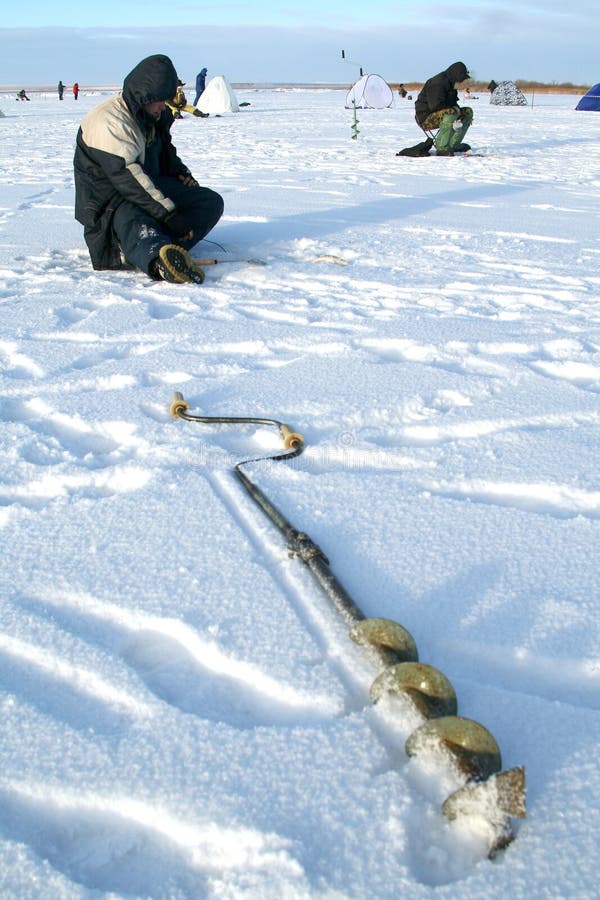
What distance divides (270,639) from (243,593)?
17cm

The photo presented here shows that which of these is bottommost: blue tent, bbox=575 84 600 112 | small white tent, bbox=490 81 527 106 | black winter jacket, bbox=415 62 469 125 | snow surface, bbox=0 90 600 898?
snow surface, bbox=0 90 600 898

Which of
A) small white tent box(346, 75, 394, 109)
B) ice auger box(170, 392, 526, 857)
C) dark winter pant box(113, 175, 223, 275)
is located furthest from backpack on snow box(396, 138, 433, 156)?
small white tent box(346, 75, 394, 109)

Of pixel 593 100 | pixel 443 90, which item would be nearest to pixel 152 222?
pixel 443 90

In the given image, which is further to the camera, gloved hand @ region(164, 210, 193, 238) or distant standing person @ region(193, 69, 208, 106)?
distant standing person @ region(193, 69, 208, 106)

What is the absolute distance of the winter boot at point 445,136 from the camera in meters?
10.2

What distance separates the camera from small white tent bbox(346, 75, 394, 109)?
2155 centimetres

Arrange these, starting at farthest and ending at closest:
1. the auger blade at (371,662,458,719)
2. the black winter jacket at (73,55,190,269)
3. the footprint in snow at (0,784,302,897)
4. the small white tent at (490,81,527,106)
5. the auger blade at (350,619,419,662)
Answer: the small white tent at (490,81,527,106), the black winter jacket at (73,55,190,269), the auger blade at (350,619,419,662), the auger blade at (371,662,458,719), the footprint in snow at (0,784,302,897)

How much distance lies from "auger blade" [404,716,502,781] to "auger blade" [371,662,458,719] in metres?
0.08

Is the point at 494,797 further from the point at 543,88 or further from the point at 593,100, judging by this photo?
the point at 543,88

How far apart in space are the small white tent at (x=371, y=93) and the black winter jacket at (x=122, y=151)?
771 inches

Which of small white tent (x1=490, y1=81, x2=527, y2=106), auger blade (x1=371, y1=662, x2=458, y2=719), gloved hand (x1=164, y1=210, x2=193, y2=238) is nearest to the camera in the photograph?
auger blade (x1=371, y1=662, x2=458, y2=719)

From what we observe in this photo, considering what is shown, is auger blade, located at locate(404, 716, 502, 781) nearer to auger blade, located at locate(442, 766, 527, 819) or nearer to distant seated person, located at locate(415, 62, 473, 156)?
auger blade, located at locate(442, 766, 527, 819)

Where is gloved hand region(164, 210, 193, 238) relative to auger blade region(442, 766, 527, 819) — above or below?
above

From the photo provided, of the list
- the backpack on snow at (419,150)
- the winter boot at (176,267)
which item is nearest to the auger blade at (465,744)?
the winter boot at (176,267)
